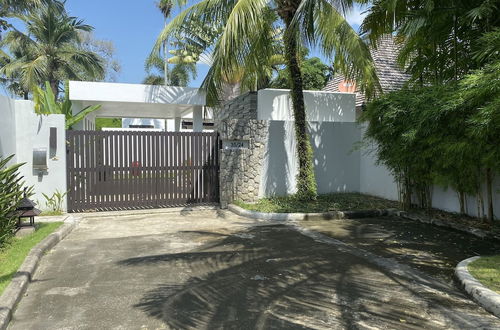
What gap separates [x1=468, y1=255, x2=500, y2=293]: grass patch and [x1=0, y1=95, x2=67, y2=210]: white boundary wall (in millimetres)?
8925

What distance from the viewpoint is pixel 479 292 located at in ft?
15.1

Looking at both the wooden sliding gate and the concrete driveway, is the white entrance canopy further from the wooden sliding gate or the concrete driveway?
the concrete driveway

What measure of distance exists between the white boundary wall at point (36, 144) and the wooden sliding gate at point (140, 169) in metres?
0.31

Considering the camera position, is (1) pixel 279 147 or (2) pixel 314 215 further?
(1) pixel 279 147

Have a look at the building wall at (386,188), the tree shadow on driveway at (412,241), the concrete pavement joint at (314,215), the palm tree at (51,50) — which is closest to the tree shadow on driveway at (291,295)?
the tree shadow on driveway at (412,241)

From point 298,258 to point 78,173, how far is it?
6667 mm

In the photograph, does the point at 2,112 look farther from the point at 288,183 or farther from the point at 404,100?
the point at 404,100

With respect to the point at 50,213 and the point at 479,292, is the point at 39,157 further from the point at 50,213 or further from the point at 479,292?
the point at 479,292

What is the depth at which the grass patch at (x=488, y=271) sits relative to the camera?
4820 millimetres

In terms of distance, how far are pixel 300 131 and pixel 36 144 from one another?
6.45 meters

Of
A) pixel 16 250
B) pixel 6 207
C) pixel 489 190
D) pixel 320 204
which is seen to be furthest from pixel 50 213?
pixel 489 190

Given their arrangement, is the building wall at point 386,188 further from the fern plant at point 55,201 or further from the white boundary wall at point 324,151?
the fern plant at point 55,201

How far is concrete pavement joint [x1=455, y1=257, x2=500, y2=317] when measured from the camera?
4.31 meters

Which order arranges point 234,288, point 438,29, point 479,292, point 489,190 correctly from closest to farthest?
point 479,292, point 234,288, point 438,29, point 489,190
